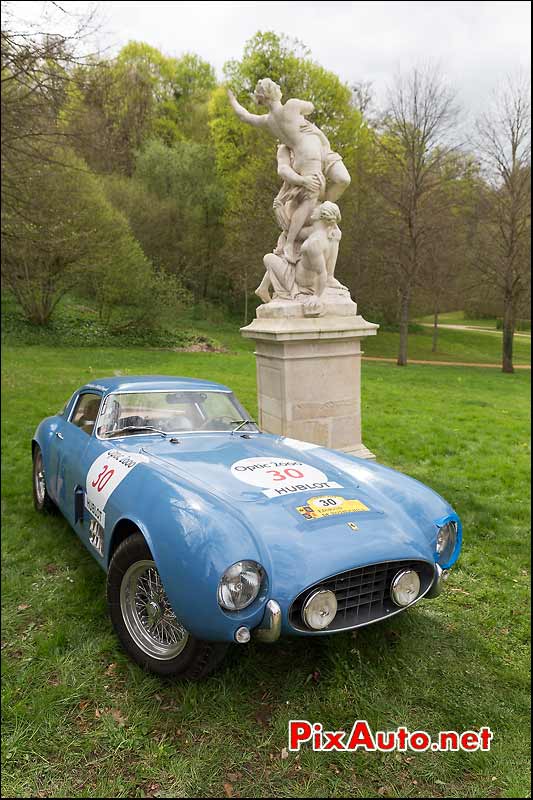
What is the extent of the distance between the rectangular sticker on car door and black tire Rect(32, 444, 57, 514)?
1.33 meters

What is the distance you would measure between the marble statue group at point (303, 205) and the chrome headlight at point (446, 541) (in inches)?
111

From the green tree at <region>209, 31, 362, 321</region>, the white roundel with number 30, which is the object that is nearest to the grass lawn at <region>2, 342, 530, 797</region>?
the white roundel with number 30

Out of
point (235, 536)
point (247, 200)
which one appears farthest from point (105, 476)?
point (247, 200)

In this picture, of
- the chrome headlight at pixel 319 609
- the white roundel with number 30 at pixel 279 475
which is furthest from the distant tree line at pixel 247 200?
the chrome headlight at pixel 319 609

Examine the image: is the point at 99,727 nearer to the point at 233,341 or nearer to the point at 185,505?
the point at 185,505

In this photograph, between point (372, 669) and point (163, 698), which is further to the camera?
point (372, 669)

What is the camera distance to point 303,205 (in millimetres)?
5098

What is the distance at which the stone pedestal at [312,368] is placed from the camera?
4.96 metres

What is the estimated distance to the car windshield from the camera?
3.31 metres

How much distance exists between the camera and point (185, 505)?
2.22 m

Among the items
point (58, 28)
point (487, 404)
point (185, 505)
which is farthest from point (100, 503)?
point (58, 28)

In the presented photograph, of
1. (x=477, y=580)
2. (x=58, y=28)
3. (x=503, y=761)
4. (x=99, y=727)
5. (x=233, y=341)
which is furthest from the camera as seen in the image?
(x=58, y=28)

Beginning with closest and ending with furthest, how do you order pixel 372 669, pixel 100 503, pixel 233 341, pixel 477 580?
1. pixel 372 669
2. pixel 100 503
3. pixel 477 580
4. pixel 233 341

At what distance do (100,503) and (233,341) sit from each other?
3476 mm
